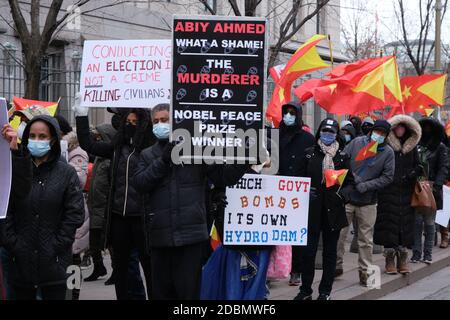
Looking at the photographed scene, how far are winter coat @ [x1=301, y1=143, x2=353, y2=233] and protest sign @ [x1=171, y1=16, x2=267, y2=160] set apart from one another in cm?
234

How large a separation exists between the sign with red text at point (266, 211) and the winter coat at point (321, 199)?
983mm

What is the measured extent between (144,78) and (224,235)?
1837 millimetres

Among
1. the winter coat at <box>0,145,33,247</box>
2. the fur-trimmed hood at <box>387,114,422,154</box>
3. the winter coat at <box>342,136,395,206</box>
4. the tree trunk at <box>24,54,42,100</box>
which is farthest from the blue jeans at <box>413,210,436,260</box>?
the winter coat at <box>0,145,33,247</box>

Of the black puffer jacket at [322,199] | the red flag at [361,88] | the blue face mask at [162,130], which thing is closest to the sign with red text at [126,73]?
the blue face mask at [162,130]

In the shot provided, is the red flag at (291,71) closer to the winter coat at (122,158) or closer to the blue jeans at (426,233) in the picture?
the blue jeans at (426,233)

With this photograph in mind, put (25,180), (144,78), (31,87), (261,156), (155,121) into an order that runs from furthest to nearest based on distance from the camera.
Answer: (31,87)
(144,78)
(155,121)
(261,156)
(25,180)

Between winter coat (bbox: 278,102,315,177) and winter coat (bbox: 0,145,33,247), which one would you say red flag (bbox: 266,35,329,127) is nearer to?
winter coat (bbox: 278,102,315,177)

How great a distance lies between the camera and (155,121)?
6629 millimetres

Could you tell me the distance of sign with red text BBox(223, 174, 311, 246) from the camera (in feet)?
23.4

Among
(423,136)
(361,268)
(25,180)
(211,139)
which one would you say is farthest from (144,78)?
(423,136)

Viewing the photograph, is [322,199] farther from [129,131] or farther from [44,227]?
[44,227]

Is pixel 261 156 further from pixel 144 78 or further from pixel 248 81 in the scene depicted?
pixel 144 78

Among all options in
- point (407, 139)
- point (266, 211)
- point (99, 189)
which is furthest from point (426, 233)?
point (99, 189)

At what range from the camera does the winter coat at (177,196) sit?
6.10m
